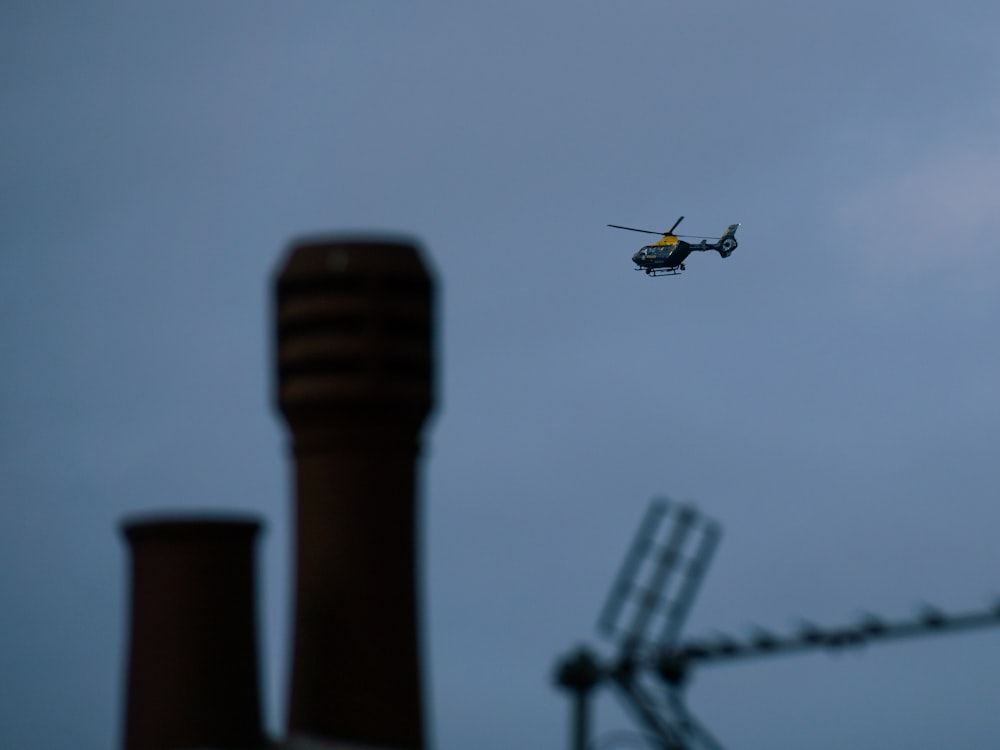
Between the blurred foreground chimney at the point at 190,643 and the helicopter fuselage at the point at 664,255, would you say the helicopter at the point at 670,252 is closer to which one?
the helicopter fuselage at the point at 664,255

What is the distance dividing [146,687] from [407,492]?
7.77 m

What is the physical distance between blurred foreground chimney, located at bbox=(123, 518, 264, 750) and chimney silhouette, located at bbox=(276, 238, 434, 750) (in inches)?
88.6

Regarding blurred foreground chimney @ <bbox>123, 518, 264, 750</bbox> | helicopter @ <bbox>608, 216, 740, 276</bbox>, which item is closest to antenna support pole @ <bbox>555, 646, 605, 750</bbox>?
blurred foreground chimney @ <bbox>123, 518, 264, 750</bbox>

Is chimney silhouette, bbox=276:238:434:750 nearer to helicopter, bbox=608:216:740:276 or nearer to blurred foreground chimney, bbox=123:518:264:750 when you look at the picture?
blurred foreground chimney, bbox=123:518:264:750

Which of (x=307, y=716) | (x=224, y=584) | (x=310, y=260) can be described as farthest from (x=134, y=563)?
(x=310, y=260)

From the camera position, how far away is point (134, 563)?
41812 millimetres

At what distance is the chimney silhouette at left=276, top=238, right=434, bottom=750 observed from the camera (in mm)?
42656

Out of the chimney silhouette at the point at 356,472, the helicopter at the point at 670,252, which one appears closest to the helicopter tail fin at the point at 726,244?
the helicopter at the point at 670,252

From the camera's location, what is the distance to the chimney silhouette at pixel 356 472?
4266cm

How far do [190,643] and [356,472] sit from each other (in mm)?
5812

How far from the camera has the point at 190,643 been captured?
1601 inches

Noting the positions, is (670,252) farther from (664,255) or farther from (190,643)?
(190,643)

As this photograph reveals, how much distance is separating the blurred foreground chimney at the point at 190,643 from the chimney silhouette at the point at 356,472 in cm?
225

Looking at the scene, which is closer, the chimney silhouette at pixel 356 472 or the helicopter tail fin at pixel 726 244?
the chimney silhouette at pixel 356 472
